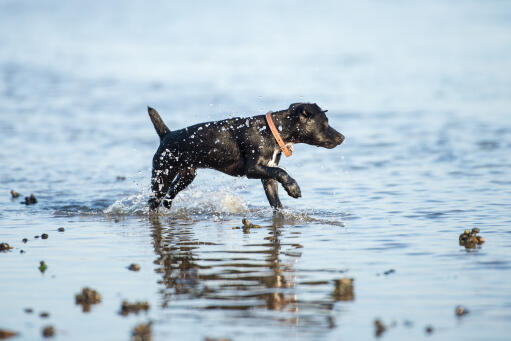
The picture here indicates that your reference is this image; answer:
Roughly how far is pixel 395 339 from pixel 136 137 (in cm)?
1145

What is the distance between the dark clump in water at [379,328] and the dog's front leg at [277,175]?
342 cm

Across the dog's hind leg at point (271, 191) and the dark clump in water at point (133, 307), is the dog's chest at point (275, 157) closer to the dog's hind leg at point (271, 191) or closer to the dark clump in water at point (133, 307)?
the dog's hind leg at point (271, 191)

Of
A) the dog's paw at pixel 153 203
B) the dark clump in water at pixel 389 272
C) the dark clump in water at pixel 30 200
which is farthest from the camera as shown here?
the dark clump in water at pixel 30 200

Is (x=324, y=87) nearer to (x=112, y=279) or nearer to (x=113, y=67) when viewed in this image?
(x=113, y=67)

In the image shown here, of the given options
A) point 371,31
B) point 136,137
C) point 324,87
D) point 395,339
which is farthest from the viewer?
point 371,31

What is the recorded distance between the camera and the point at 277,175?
811 cm

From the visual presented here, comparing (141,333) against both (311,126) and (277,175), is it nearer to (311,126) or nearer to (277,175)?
(277,175)

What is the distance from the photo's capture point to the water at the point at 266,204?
16.5 feet

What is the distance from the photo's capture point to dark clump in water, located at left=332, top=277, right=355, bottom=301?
527 cm

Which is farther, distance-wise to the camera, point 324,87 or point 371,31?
point 371,31

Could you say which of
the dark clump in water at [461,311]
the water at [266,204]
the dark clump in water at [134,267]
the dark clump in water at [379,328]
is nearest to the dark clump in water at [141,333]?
the water at [266,204]

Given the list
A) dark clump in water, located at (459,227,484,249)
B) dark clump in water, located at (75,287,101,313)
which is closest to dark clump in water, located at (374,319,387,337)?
dark clump in water, located at (75,287,101,313)

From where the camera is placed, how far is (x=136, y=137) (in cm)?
1542

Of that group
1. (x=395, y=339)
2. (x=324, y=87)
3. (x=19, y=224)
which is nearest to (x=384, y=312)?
(x=395, y=339)
